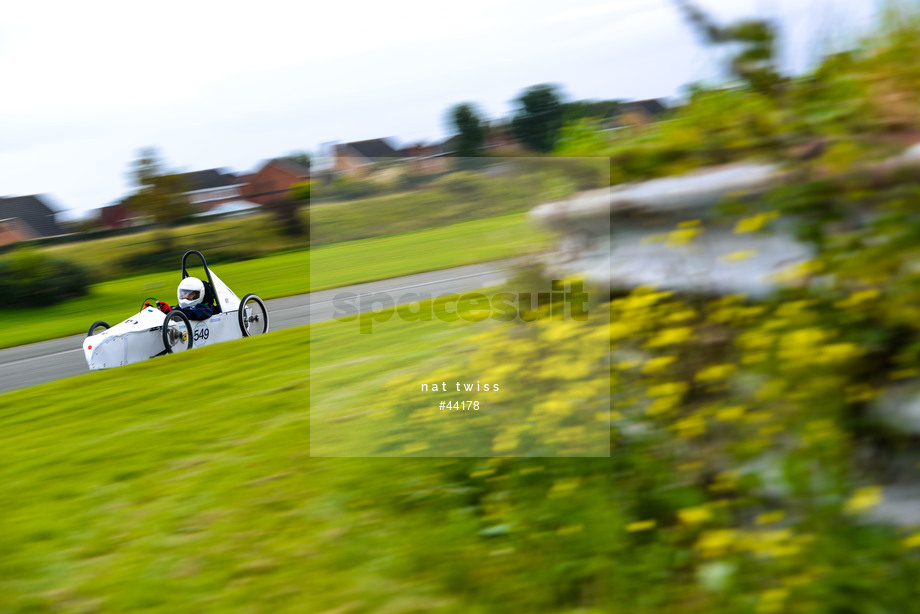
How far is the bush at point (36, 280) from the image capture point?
20.7 metres

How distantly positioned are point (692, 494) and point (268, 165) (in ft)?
153

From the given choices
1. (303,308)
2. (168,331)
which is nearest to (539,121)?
(168,331)

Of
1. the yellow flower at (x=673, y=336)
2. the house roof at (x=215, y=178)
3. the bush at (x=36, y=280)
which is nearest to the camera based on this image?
the yellow flower at (x=673, y=336)

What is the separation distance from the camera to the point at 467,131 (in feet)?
11.4

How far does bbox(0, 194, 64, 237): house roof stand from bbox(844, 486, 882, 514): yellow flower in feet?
197

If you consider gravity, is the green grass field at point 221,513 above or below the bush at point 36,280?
below

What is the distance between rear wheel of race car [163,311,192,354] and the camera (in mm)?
9163

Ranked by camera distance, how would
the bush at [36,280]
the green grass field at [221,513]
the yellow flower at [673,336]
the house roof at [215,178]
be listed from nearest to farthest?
1. the yellow flower at [673,336]
2. the green grass field at [221,513]
3. the bush at [36,280]
4. the house roof at [215,178]

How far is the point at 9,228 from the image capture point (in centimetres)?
5172

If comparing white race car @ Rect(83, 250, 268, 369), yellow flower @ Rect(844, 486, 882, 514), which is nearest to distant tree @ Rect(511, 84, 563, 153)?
yellow flower @ Rect(844, 486, 882, 514)

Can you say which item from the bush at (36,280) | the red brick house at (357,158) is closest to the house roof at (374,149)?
the red brick house at (357,158)

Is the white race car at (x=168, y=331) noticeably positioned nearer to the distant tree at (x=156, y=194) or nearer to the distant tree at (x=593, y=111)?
the distant tree at (x=593, y=111)

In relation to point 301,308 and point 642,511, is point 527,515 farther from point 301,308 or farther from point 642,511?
point 301,308

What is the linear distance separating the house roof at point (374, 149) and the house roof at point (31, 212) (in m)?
57.5
